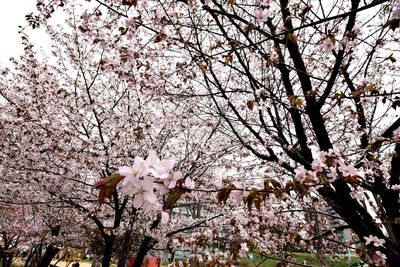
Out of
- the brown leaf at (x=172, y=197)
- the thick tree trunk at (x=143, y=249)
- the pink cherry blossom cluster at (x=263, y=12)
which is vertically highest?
the pink cherry blossom cluster at (x=263, y=12)

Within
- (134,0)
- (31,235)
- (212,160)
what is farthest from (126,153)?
(31,235)

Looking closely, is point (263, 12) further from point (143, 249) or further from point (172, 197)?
point (143, 249)

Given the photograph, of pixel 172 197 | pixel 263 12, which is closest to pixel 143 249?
pixel 263 12

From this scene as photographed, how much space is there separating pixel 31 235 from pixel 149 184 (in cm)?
1594

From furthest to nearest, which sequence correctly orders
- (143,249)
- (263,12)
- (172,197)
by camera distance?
(143,249) → (263,12) → (172,197)

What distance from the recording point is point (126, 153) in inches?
286

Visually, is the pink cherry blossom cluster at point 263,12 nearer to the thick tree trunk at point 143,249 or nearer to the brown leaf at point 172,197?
the brown leaf at point 172,197

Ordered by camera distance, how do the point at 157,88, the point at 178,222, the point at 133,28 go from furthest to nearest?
the point at 178,222
the point at 157,88
the point at 133,28

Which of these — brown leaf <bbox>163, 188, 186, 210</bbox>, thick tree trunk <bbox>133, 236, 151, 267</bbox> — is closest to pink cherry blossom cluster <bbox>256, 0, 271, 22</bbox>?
brown leaf <bbox>163, 188, 186, 210</bbox>

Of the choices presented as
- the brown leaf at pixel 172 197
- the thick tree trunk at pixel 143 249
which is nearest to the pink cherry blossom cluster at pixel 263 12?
the brown leaf at pixel 172 197

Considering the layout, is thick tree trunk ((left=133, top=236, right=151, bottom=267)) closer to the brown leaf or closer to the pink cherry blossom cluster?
the pink cherry blossom cluster

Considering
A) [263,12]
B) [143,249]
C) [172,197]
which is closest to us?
[172,197]

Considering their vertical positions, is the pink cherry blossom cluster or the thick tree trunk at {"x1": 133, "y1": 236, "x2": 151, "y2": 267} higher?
the pink cherry blossom cluster

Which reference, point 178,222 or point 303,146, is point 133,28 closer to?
point 303,146
